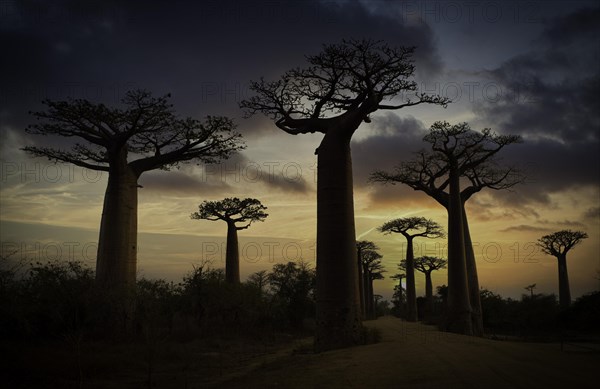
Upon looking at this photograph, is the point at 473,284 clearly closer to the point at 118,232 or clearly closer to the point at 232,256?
the point at 232,256

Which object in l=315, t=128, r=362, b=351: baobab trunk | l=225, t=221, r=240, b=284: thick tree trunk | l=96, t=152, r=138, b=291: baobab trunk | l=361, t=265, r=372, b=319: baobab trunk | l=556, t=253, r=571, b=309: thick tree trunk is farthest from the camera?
l=361, t=265, r=372, b=319: baobab trunk

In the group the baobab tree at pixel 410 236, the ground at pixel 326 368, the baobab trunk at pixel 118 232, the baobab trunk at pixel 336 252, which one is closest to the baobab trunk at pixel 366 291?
the baobab tree at pixel 410 236

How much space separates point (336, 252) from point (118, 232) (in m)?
6.54

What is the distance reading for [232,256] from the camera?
846 inches

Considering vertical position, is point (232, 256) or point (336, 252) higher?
point (232, 256)

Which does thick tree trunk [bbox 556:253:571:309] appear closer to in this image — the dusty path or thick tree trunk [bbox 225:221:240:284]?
thick tree trunk [bbox 225:221:240:284]

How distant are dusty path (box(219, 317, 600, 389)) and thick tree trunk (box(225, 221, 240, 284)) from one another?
1434cm

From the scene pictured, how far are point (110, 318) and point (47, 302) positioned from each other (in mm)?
1731

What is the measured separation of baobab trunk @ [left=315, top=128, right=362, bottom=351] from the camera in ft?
29.0

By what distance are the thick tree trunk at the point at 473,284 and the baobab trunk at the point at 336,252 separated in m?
8.85

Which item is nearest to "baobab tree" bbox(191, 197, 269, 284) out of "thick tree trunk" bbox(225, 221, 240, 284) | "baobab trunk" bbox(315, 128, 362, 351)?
"thick tree trunk" bbox(225, 221, 240, 284)

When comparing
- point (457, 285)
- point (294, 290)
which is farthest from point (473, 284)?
point (294, 290)

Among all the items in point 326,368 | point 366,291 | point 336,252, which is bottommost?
point 326,368

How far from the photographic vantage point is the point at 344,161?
9.73 m
